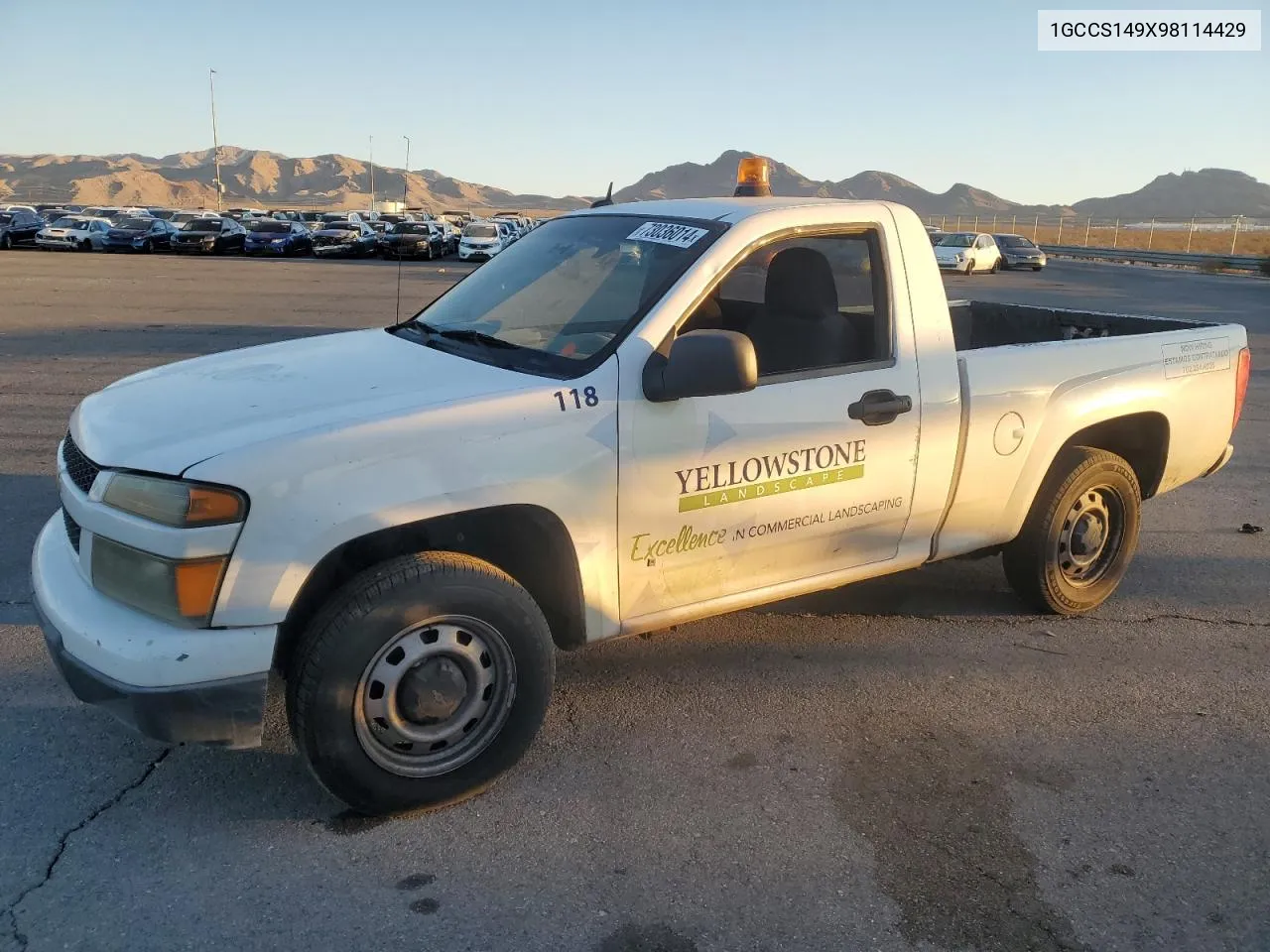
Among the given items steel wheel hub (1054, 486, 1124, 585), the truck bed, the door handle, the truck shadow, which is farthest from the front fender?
the truck bed

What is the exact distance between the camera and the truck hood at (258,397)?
115 inches

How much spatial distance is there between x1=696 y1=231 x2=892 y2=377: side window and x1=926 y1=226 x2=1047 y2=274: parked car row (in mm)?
31981

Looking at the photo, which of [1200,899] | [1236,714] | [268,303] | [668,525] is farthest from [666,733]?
[268,303]

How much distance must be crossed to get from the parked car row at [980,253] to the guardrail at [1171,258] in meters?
7.42

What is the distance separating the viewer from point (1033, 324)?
5945mm

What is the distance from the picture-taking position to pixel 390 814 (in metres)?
3.17

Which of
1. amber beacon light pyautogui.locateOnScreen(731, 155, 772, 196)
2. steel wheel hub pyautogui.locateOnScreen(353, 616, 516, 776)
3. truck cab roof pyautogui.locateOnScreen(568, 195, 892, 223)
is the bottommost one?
steel wheel hub pyautogui.locateOnScreen(353, 616, 516, 776)

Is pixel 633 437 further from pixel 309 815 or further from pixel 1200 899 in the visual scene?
pixel 1200 899

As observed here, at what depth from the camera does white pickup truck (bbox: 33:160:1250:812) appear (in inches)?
112

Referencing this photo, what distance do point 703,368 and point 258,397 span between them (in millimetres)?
1413

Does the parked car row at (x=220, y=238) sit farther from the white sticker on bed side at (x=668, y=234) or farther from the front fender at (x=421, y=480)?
the front fender at (x=421, y=480)

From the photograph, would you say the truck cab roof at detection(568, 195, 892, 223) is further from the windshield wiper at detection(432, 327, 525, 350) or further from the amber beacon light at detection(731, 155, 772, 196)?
the windshield wiper at detection(432, 327, 525, 350)

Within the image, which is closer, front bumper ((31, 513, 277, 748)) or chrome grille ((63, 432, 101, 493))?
front bumper ((31, 513, 277, 748))

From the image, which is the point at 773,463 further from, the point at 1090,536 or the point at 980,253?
the point at 980,253
